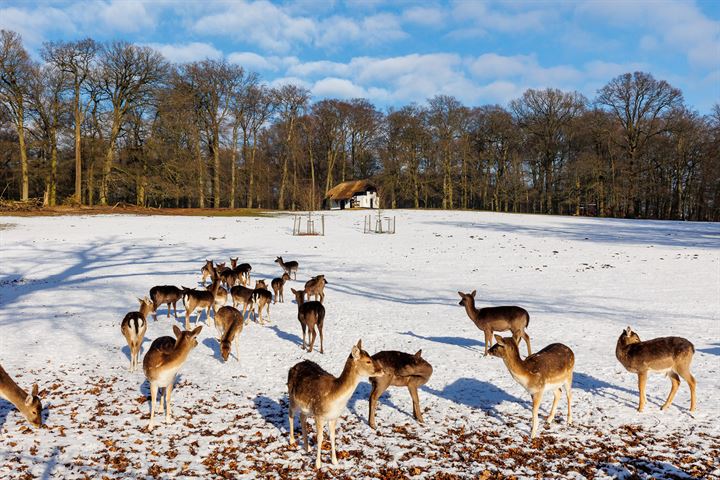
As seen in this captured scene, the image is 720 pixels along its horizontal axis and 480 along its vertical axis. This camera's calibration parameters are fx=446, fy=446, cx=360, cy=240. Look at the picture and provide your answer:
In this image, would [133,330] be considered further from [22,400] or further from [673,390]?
[673,390]

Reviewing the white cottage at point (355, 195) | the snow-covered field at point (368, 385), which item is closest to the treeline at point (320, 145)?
the white cottage at point (355, 195)

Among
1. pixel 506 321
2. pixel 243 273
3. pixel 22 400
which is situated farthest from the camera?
pixel 243 273

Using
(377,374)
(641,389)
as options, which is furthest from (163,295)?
(641,389)

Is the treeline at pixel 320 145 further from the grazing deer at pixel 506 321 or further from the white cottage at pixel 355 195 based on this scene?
the grazing deer at pixel 506 321

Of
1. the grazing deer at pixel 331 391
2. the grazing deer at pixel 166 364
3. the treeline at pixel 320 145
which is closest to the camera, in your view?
the grazing deer at pixel 331 391

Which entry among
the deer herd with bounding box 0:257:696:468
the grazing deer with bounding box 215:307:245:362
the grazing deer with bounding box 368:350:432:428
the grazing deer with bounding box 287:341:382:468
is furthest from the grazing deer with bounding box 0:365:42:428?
the grazing deer with bounding box 368:350:432:428

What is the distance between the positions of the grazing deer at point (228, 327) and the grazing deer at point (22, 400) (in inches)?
140

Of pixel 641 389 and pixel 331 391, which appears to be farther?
pixel 641 389

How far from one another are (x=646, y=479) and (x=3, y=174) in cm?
6854

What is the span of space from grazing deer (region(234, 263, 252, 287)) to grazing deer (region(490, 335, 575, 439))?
1286 cm

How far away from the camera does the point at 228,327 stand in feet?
33.8

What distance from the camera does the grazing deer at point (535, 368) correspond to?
6.62m

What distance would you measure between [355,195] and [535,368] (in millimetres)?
71600

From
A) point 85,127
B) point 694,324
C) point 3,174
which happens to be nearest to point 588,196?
point 694,324
